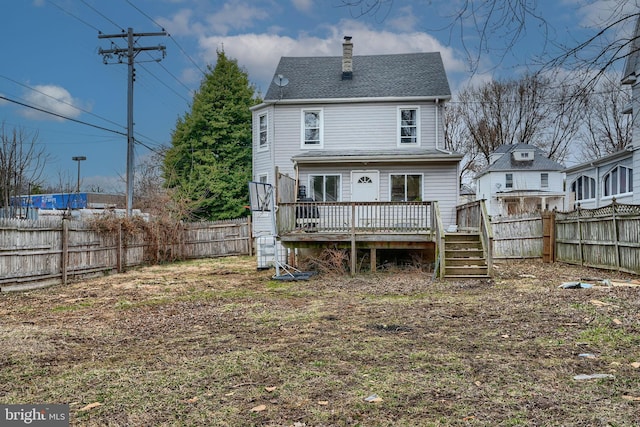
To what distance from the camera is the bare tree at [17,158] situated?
16.1 m

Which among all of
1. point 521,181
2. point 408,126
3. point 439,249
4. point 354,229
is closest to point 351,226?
point 354,229

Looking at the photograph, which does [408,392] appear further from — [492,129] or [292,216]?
[492,129]

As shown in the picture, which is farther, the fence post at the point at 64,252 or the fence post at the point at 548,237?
the fence post at the point at 548,237

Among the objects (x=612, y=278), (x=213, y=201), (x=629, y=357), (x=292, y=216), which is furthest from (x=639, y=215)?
(x=213, y=201)

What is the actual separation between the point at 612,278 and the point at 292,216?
324 inches

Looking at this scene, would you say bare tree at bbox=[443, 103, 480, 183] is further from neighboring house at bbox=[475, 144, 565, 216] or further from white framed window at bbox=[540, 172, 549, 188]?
white framed window at bbox=[540, 172, 549, 188]

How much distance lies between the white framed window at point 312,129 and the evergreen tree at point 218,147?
12150 millimetres

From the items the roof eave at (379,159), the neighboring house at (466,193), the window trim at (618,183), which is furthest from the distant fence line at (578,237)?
the neighboring house at (466,193)

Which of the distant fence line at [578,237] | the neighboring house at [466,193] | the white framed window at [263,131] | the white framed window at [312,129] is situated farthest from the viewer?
the neighboring house at [466,193]

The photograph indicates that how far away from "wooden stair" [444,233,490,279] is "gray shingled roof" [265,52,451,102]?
7187 mm

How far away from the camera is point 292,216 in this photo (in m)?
13.0

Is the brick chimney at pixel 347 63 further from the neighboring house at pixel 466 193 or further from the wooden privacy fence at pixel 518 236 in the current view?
the neighboring house at pixel 466 193

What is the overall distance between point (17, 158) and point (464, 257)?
52.8 ft

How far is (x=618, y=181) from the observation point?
71.4 feet
